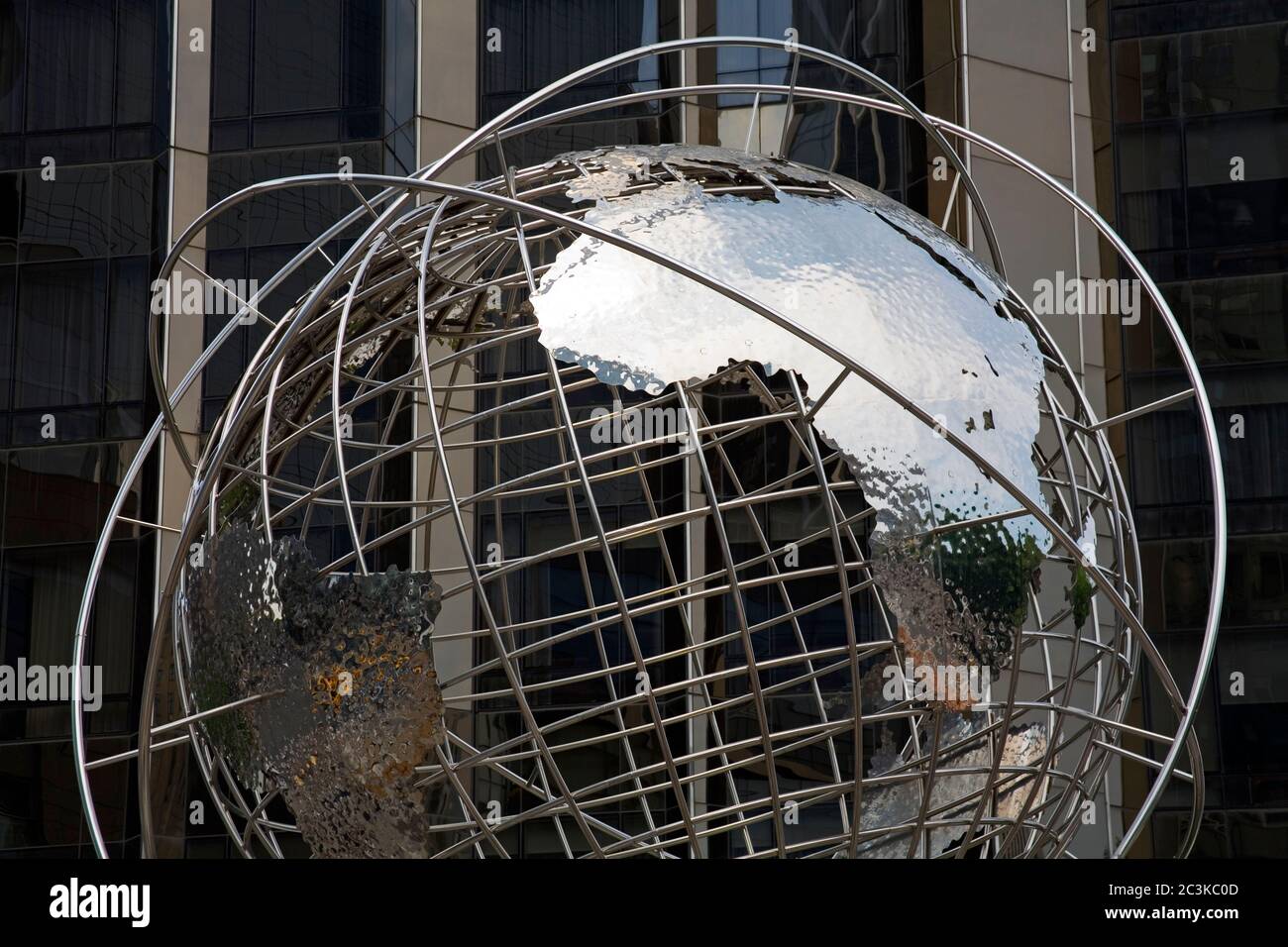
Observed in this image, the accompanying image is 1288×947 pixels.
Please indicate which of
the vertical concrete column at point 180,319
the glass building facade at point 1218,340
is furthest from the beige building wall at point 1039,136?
the vertical concrete column at point 180,319

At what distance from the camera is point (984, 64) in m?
12.2

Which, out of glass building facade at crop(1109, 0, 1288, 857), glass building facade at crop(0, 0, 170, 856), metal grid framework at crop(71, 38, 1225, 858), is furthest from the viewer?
glass building facade at crop(0, 0, 170, 856)

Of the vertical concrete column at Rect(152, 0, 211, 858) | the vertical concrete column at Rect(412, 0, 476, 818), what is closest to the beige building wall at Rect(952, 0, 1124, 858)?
the vertical concrete column at Rect(412, 0, 476, 818)

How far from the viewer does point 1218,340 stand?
1195cm

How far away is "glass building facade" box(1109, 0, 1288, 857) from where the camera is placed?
443 inches

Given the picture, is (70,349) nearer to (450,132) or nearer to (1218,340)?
(450,132)

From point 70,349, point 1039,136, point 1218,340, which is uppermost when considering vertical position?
point 1039,136

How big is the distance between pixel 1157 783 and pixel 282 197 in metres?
9.99

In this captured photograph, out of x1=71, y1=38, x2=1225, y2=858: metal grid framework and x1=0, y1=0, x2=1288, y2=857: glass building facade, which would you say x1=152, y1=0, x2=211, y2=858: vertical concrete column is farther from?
x1=71, y1=38, x2=1225, y2=858: metal grid framework

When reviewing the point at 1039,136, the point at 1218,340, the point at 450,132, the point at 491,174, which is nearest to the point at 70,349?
the point at 450,132

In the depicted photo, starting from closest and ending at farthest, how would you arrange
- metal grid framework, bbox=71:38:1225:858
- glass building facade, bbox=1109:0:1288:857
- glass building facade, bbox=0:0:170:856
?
metal grid framework, bbox=71:38:1225:858, glass building facade, bbox=1109:0:1288:857, glass building facade, bbox=0:0:170:856

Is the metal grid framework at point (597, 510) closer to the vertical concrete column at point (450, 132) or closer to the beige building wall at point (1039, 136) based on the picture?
the vertical concrete column at point (450, 132)

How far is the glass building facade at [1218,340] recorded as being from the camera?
11.2 m

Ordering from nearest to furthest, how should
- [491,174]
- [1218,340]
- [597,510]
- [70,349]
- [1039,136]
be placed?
1. [597,510]
2. [1218,340]
3. [1039,136]
4. [70,349]
5. [491,174]
